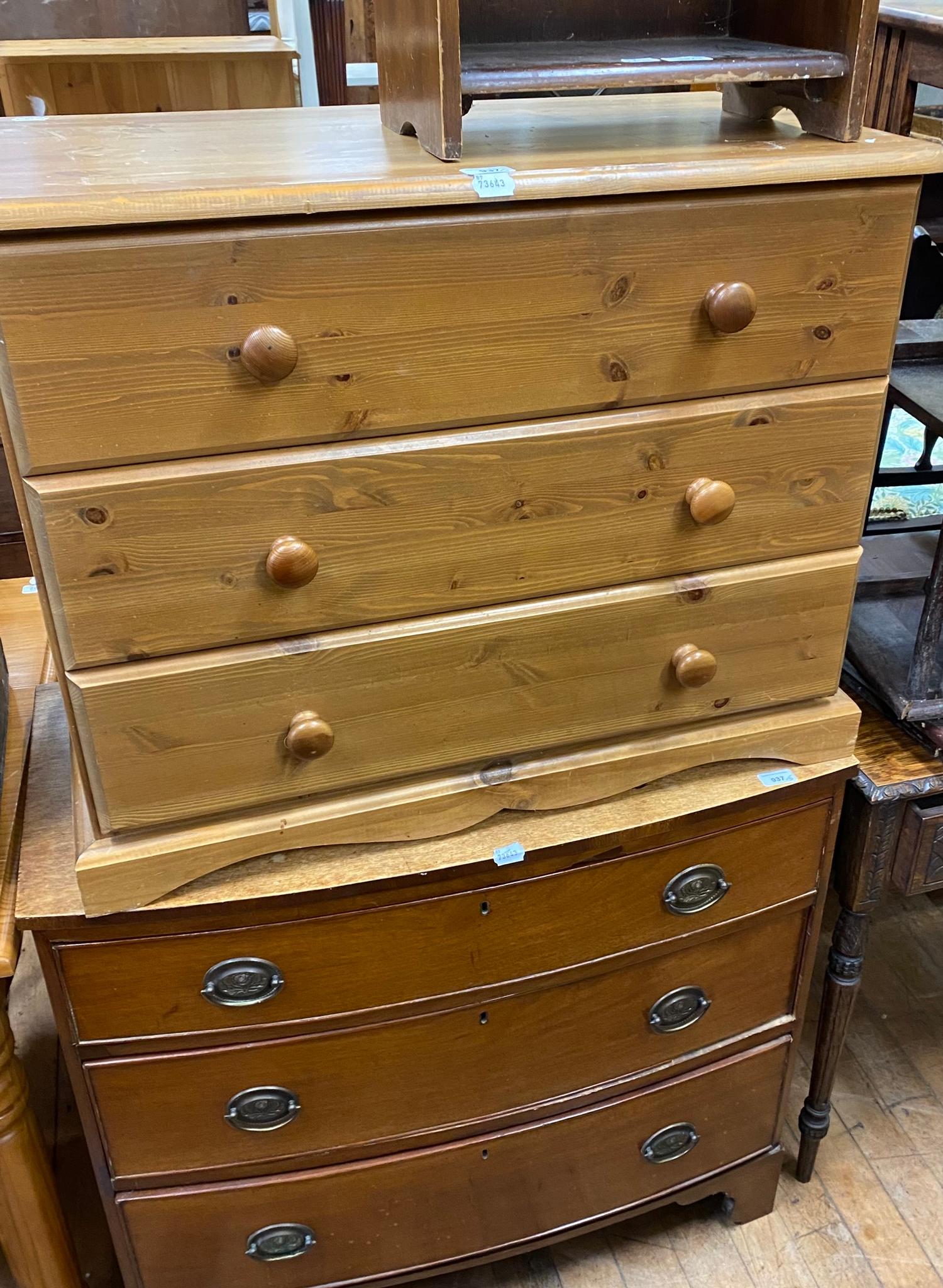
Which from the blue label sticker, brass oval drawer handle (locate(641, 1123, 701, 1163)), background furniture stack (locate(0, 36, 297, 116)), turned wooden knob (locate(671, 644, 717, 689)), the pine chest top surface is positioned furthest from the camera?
background furniture stack (locate(0, 36, 297, 116))

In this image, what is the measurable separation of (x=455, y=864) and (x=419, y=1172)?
456 millimetres

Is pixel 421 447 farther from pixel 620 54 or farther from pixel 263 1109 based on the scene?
pixel 263 1109

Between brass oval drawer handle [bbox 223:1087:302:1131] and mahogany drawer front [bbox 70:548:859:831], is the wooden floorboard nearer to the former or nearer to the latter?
brass oval drawer handle [bbox 223:1087:302:1131]

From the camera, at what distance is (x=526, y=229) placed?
2.82 feet

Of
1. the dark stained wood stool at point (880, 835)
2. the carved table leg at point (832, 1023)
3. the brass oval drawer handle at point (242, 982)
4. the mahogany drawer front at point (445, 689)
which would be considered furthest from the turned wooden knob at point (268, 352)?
the carved table leg at point (832, 1023)

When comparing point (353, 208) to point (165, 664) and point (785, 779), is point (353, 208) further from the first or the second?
point (785, 779)

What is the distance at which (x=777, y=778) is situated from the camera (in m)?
1.20

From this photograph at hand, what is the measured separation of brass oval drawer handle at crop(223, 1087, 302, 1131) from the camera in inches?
46.2

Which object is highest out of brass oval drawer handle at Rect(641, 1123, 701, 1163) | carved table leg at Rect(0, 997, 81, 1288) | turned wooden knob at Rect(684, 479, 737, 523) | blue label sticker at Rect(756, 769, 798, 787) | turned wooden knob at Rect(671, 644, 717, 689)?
turned wooden knob at Rect(684, 479, 737, 523)

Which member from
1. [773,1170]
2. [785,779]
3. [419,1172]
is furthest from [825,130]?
[773,1170]

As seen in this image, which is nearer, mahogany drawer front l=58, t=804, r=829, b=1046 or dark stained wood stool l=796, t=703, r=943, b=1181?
mahogany drawer front l=58, t=804, r=829, b=1046

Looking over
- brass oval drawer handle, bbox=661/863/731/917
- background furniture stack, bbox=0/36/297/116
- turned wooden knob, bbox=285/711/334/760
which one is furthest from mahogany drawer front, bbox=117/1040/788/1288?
background furniture stack, bbox=0/36/297/116

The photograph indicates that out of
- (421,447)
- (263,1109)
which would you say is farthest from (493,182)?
(263,1109)

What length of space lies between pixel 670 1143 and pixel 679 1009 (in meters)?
0.23
